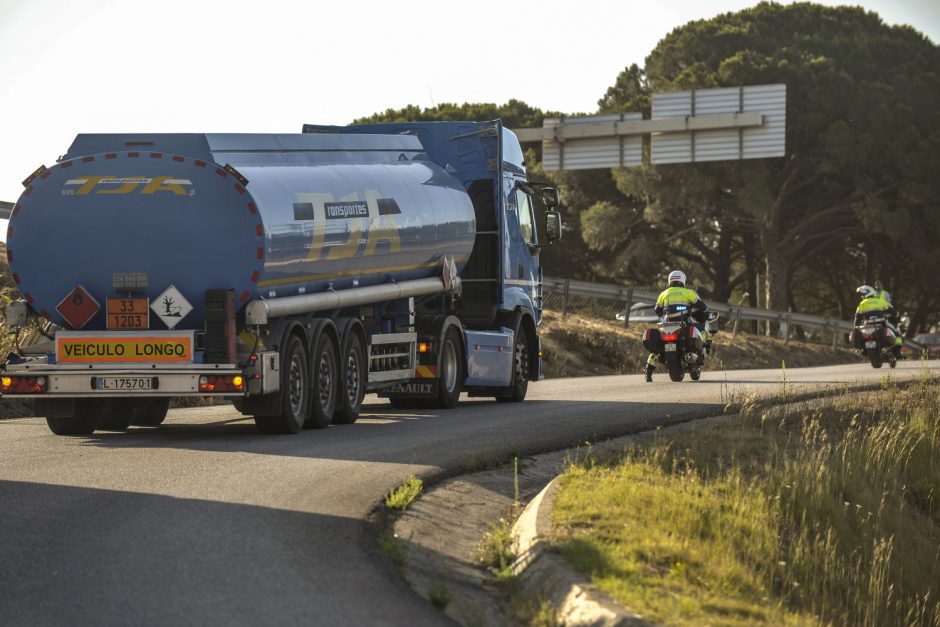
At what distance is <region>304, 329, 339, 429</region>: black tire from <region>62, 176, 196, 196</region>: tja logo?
7.52 feet

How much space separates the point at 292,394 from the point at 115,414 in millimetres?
2166

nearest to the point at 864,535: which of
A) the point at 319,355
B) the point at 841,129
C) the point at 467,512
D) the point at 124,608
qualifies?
the point at 467,512

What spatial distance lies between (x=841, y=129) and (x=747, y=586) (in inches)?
1600

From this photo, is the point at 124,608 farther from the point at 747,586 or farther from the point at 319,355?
the point at 319,355

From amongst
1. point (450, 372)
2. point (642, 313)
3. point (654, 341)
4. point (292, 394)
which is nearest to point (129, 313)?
point (292, 394)

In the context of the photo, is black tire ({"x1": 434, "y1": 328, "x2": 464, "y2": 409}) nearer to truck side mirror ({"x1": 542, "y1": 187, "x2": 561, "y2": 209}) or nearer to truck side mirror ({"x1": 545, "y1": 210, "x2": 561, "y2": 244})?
truck side mirror ({"x1": 545, "y1": 210, "x2": 561, "y2": 244})

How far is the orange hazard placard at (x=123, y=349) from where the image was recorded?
46.0 ft

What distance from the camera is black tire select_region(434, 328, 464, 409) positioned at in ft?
63.2

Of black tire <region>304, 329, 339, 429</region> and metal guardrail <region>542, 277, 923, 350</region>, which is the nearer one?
black tire <region>304, 329, 339, 429</region>

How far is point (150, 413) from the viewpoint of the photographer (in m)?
16.8

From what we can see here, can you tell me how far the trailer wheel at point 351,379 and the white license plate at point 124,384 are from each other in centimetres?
277

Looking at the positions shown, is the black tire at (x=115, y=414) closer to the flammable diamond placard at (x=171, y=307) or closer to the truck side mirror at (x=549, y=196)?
the flammable diamond placard at (x=171, y=307)

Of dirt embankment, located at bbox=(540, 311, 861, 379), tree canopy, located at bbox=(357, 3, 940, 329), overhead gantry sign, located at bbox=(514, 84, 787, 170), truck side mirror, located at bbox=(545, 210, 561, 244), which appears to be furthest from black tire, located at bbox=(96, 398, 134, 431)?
tree canopy, located at bbox=(357, 3, 940, 329)

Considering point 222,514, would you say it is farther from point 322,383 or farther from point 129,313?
point 322,383
